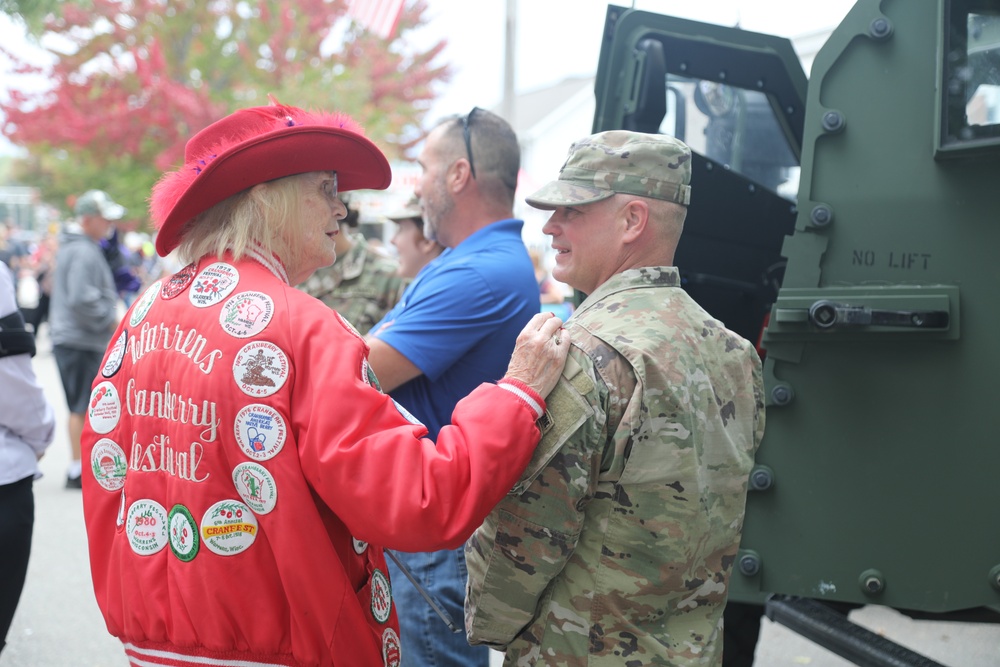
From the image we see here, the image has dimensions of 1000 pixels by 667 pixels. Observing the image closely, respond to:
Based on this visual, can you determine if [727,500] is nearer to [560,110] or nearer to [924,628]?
[924,628]

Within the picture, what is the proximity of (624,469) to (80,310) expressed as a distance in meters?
6.37

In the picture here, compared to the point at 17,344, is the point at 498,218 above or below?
above

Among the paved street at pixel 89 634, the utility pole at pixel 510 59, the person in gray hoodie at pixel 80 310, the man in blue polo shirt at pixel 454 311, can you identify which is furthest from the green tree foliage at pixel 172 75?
the man in blue polo shirt at pixel 454 311

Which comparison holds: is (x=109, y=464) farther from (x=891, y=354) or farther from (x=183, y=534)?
(x=891, y=354)

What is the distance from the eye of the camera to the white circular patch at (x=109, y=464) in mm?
1991

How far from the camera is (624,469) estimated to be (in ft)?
6.44

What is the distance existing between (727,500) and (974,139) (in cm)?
110

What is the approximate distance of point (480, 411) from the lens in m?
1.85

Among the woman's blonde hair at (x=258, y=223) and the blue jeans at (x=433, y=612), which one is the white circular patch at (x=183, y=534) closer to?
the woman's blonde hair at (x=258, y=223)

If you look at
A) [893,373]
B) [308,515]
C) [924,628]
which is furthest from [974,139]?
[924,628]

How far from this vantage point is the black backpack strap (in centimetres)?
302

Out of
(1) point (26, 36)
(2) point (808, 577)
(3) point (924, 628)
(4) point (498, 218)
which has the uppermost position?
(1) point (26, 36)

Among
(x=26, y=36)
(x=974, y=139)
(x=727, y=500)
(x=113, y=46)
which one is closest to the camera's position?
(x=727, y=500)

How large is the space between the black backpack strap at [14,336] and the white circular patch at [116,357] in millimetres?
1189
